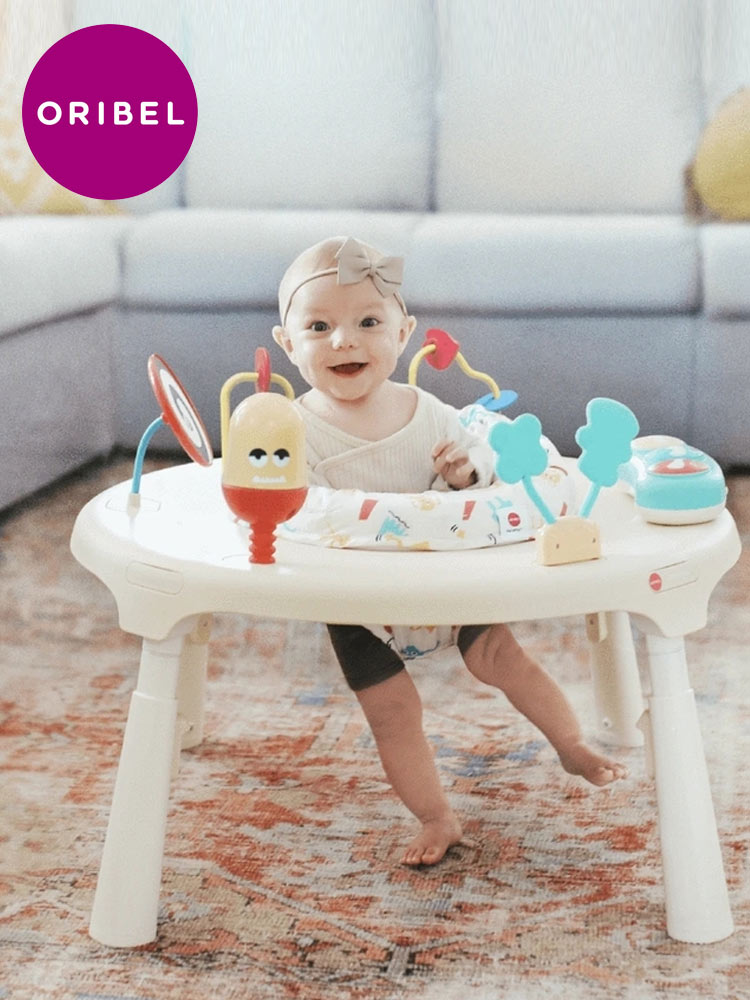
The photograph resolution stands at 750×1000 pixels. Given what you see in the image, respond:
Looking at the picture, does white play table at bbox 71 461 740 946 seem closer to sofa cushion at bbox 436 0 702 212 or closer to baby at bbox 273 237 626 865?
baby at bbox 273 237 626 865

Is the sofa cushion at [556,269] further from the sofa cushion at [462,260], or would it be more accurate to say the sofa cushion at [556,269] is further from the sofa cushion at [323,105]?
the sofa cushion at [323,105]

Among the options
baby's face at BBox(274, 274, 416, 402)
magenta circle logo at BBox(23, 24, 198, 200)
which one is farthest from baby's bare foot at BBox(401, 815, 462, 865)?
magenta circle logo at BBox(23, 24, 198, 200)

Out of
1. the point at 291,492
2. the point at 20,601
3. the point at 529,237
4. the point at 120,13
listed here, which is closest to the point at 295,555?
the point at 291,492

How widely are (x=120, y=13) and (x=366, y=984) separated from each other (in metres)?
2.43

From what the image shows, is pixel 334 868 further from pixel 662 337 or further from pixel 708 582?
pixel 662 337

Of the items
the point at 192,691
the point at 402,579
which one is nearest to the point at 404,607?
the point at 402,579

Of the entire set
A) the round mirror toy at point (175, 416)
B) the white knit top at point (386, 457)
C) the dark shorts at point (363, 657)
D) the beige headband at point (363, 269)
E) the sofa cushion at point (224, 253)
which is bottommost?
the sofa cushion at point (224, 253)

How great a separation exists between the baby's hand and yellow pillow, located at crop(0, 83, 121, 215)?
160cm

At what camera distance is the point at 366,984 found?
904mm

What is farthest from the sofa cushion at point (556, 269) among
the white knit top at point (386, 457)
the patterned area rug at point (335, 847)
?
the white knit top at point (386, 457)

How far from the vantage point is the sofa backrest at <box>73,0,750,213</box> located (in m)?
2.66

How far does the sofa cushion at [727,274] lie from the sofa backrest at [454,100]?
497 millimetres

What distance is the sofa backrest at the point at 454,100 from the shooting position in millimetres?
2656

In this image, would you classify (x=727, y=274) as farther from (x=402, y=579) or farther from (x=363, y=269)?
(x=402, y=579)
